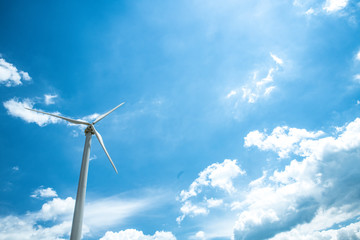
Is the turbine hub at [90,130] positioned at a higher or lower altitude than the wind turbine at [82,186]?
higher

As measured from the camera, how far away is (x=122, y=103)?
61406mm

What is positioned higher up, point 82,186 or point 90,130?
point 90,130

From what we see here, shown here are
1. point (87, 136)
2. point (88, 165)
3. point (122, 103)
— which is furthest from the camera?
point (122, 103)

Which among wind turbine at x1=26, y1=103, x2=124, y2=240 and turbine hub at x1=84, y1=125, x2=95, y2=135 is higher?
turbine hub at x1=84, y1=125, x2=95, y2=135

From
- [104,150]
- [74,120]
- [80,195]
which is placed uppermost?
[74,120]

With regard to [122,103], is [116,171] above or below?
below

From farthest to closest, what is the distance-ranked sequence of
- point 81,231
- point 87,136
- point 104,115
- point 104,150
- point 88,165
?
point 104,115, point 104,150, point 87,136, point 88,165, point 81,231

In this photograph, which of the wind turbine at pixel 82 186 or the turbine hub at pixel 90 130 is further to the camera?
the turbine hub at pixel 90 130

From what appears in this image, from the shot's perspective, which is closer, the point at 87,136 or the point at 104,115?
the point at 87,136

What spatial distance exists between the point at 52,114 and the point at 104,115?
11070 millimetres

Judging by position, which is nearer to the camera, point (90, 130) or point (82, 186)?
point (82, 186)

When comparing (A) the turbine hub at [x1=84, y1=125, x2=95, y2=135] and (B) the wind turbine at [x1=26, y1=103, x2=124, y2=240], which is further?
(A) the turbine hub at [x1=84, y1=125, x2=95, y2=135]

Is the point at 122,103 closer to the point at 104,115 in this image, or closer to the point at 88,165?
the point at 104,115

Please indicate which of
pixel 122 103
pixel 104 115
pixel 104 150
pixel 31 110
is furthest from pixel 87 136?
pixel 122 103
